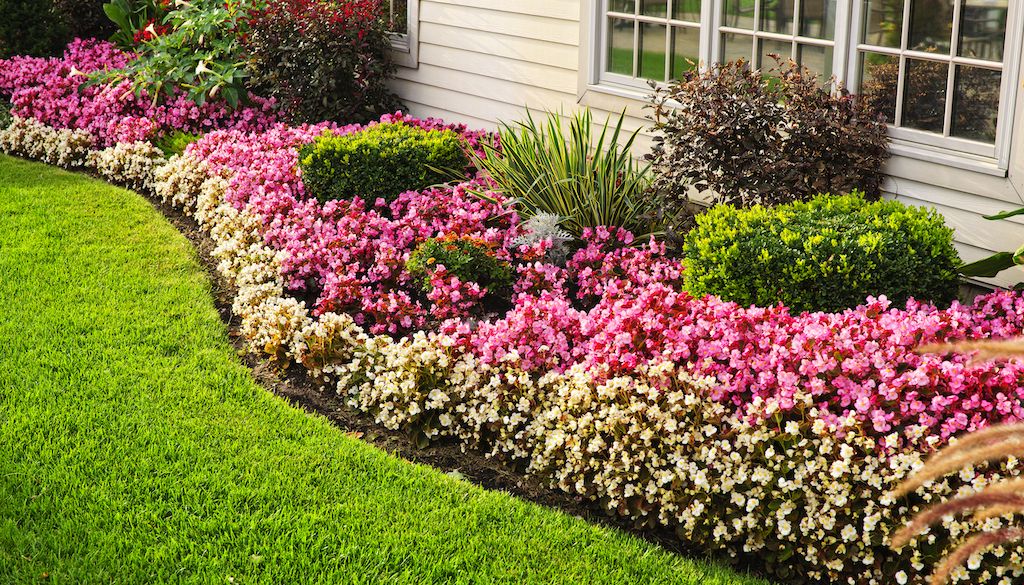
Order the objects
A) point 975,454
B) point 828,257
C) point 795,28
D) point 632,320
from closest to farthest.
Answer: point 975,454
point 632,320
point 828,257
point 795,28

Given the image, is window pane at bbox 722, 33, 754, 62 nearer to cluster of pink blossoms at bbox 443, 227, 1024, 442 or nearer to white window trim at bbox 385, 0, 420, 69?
cluster of pink blossoms at bbox 443, 227, 1024, 442

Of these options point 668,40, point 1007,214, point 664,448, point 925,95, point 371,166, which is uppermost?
point 668,40

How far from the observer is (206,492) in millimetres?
3691

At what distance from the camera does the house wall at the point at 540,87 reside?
480 centimetres

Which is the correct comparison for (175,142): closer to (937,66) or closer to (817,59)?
(817,59)

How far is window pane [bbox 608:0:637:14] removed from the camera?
653cm

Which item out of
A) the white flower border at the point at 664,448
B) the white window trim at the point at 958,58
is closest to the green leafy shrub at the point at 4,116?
the white flower border at the point at 664,448

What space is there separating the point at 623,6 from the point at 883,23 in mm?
1935

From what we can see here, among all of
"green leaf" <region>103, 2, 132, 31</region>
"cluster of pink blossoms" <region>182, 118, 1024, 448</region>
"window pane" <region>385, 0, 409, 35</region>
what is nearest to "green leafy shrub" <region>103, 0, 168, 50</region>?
"green leaf" <region>103, 2, 132, 31</region>

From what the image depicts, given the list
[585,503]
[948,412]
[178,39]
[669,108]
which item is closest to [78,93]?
[178,39]

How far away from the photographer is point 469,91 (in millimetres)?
7848

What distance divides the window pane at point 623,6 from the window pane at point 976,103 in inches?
90.5

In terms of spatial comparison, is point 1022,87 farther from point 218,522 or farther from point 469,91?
point 469,91

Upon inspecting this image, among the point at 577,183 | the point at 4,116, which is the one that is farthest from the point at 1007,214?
the point at 4,116
